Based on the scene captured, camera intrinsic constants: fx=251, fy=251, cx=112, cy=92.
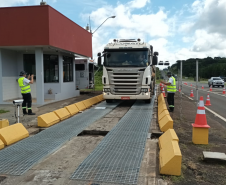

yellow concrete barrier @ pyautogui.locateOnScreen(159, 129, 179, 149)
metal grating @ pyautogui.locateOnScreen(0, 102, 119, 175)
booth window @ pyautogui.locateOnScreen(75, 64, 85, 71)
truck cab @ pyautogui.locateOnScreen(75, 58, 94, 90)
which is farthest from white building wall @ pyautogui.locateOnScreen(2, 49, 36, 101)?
yellow concrete barrier @ pyautogui.locateOnScreen(159, 129, 179, 149)

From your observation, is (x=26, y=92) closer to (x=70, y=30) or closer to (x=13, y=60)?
(x=13, y=60)

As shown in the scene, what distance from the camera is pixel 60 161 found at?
4902 mm

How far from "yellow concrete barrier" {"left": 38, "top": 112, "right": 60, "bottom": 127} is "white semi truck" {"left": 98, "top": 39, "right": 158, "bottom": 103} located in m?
4.52

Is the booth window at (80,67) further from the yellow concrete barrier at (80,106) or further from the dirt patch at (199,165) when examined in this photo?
the dirt patch at (199,165)

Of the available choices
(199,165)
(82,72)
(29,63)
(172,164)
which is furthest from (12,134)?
(82,72)

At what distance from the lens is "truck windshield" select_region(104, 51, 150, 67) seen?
12445mm

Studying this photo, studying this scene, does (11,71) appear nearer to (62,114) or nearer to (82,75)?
(62,114)

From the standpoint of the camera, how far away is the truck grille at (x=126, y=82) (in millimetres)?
12398

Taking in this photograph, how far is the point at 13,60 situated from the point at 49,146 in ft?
36.9

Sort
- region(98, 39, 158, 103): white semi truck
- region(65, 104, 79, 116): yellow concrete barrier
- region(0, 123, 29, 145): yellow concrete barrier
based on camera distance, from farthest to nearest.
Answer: region(98, 39, 158, 103): white semi truck < region(65, 104, 79, 116): yellow concrete barrier < region(0, 123, 29, 145): yellow concrete barrier

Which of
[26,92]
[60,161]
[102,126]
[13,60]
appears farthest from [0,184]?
[13,60]

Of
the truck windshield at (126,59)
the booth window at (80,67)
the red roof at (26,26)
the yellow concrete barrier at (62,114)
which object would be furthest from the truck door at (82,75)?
the yellow concrete barrier at (62,114)

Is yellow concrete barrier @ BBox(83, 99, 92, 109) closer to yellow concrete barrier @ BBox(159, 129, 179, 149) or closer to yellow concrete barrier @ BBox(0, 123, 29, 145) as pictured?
yellow concrete barrier @ BBox(0, 123, 29, 145)

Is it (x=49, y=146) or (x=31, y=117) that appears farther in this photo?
(x=31, y=117)
